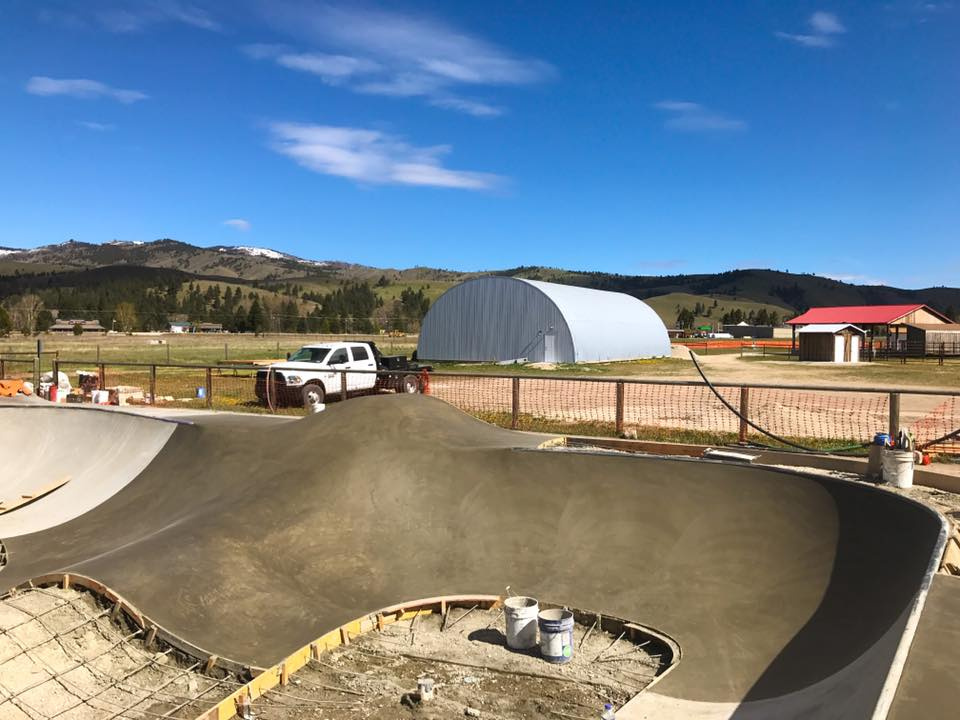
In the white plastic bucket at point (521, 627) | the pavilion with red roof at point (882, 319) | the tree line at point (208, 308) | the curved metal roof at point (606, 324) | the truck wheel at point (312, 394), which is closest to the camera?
the white plastic bucket at point (521, 627)

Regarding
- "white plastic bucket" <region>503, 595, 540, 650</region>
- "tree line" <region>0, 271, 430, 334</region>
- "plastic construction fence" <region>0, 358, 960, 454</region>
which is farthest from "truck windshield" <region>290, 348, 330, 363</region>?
"tree line" <region>0, 271, 430, 334</region>

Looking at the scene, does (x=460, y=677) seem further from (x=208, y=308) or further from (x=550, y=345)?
(x=208, y=308)

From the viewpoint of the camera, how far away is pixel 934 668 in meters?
3.87

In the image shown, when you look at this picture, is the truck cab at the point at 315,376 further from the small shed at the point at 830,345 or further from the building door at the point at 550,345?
the small shed at the point at 830,345

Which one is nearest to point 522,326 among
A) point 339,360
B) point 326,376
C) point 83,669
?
point 339,360

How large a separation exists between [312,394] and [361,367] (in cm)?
415

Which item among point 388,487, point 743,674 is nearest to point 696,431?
point 388,487

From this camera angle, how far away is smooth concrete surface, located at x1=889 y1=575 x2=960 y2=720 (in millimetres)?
3467

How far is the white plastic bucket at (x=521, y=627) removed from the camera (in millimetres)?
7461

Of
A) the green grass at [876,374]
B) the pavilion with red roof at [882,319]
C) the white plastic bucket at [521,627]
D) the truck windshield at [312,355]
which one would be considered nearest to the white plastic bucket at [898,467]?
the white plastic bucket at [521,627]

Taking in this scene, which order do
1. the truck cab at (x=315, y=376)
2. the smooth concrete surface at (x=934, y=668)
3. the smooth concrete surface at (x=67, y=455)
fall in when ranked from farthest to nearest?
the truck cab at (x=315, y=376) < the smooth concrete surface at (x=67, y=455) < the smooth concrete surface at (x=934, y=668)

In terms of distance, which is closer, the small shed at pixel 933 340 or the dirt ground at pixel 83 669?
the dirt ground at pixel 83 669

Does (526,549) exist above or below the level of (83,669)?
above

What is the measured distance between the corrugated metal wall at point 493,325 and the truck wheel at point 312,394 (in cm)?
2332
